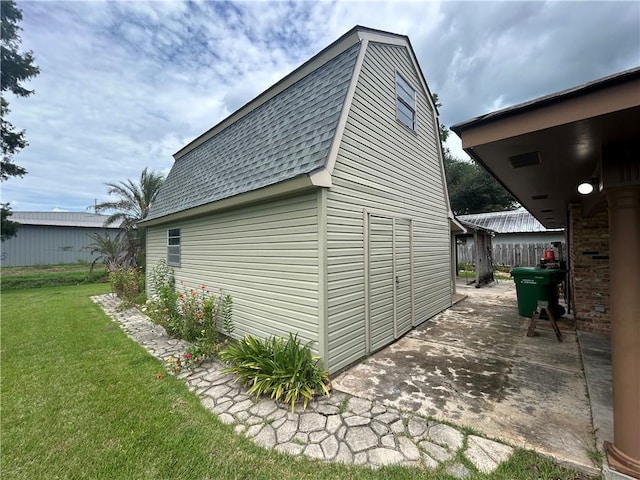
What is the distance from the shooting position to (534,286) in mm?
6258

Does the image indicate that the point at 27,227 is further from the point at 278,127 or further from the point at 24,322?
the point at 278,127

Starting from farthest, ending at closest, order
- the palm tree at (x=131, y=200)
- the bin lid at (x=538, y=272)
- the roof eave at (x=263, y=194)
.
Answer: the palm tree at (x=131, y=200) < the bin lid at (x=538, y=272) < the roof eave at (x=263, y=194)

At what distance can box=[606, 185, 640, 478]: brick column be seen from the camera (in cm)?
203

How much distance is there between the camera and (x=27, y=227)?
18.8 metres

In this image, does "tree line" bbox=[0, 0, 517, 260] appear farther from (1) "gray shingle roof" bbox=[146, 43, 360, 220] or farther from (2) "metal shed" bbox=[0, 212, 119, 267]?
(1) "gray shingle roof" bbox=[146, 43, 360, 220]

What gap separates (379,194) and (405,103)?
8.71 ft

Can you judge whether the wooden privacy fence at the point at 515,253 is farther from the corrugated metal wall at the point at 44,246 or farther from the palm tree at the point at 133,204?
the corrugated metal wall at the point at 44,246

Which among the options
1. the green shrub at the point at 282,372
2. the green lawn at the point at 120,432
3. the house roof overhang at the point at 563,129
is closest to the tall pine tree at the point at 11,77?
the green lawn at the point at 120,432

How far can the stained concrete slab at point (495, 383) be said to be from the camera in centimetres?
263

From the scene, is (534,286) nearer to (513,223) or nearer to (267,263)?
(267,263)

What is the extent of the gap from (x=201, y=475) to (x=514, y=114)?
148 inches

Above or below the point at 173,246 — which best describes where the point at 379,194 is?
above

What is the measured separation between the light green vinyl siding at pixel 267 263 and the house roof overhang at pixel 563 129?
82.6 inches

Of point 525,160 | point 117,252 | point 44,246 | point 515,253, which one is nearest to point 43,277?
point 117,252
